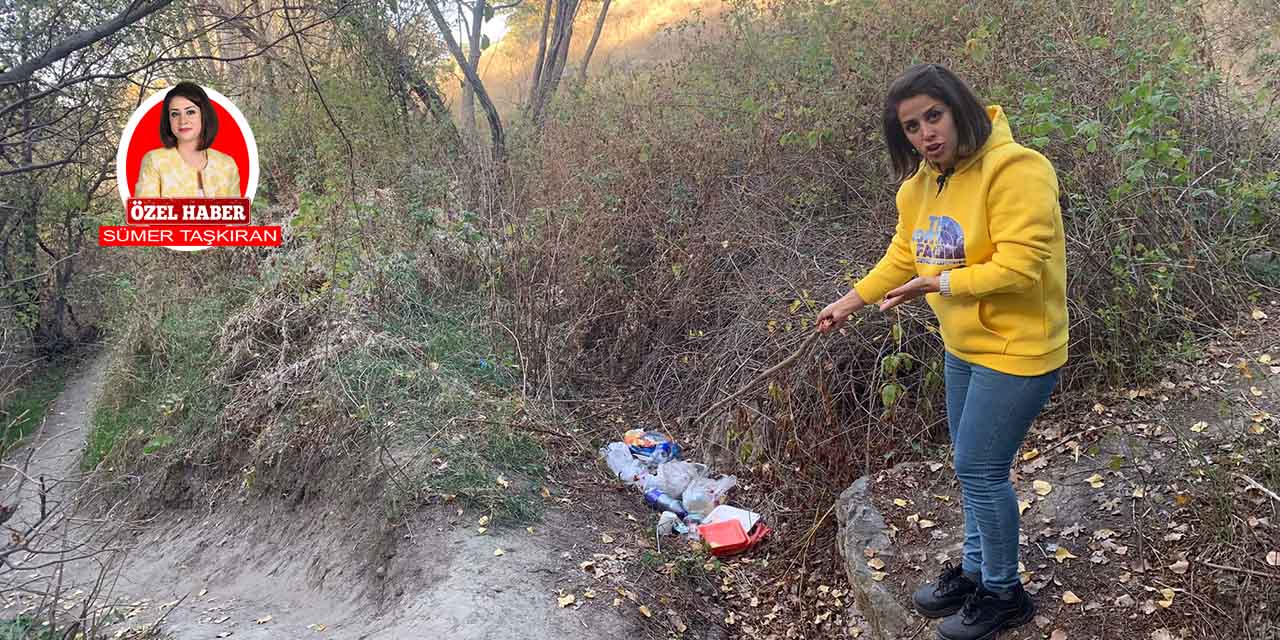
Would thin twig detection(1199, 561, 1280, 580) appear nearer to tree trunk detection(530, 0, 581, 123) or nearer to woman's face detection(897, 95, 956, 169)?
A: woman's face detection(897, 95, 956, 169)

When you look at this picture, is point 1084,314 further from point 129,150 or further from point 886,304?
point 129,150

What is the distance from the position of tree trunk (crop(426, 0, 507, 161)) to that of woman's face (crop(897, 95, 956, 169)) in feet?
24.1

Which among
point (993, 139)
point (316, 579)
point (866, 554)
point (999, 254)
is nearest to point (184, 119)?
point (316, 579)

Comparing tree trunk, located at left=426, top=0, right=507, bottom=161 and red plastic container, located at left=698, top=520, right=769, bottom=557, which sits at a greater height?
tree trunk, located at left=426, top=0, right=507, bottom=161

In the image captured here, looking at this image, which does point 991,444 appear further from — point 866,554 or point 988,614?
point 866,554

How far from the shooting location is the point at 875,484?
3955 mm

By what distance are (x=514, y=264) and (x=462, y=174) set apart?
188 centimetres

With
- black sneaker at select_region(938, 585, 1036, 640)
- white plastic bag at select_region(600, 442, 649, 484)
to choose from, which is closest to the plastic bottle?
white plastic bag at select_region(600, 442, 649, 484)

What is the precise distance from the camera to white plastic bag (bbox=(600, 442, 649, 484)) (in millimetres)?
5035

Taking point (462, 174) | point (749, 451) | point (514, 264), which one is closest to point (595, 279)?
point (514, 264)

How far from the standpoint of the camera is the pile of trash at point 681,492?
427 centimetres

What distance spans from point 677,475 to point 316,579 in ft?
7.03

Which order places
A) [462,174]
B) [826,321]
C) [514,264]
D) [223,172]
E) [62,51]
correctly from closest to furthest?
[826,321]
[62,51]
[514,264]
[223,172]
[462,174]

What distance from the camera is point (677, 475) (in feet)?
16.0
